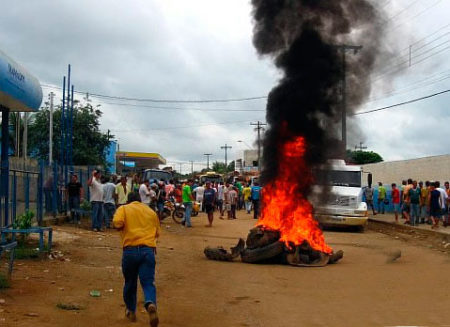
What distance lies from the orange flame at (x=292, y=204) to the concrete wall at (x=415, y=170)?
15582 mm

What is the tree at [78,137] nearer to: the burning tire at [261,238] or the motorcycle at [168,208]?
the motorcycle at [168,208]

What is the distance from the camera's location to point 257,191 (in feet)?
81.8

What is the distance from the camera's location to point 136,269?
22.0ft

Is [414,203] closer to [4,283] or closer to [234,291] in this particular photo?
[234,291]

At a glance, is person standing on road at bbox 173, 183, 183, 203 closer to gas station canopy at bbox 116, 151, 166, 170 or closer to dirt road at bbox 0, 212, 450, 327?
dirt road at bbox 0, 212, 450, 327

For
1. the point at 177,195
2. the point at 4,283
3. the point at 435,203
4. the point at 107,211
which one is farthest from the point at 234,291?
the point at 177,195

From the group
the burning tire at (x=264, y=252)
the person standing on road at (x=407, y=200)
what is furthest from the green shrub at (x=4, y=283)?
the person standing on road at (x=407, y=200)

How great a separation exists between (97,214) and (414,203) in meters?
12.0

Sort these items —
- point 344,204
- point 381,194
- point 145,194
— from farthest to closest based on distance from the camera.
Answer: point 381,194 < point 344,204 < point 145,194

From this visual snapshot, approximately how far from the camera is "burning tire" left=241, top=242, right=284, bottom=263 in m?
11.8

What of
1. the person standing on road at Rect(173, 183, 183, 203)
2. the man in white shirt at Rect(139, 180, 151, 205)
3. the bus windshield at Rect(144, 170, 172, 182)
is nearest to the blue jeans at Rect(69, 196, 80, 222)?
the man in white shirt at Rect(139, 180, 151, 205)

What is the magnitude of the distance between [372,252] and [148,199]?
8.64 m

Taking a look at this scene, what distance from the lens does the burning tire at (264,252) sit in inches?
464

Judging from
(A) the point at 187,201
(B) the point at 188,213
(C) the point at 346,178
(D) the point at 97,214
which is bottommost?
(B) the point at 188,213
